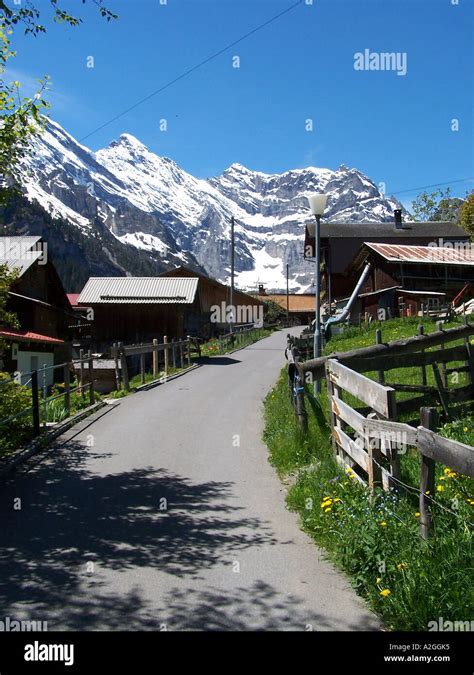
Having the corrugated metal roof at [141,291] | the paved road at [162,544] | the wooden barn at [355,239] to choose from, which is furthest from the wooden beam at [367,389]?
the wooden barn at [355,239]

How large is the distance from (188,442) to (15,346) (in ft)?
53.3

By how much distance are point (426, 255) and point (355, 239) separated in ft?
66.1

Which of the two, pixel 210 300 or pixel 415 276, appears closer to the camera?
pixel 415 276

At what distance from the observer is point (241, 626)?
4.52 meters

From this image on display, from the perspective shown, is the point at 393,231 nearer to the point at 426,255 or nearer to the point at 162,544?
the point at 426,255

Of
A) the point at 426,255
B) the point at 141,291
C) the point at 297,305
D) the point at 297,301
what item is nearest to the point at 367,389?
the point at 141,291

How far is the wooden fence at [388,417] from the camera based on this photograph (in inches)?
194

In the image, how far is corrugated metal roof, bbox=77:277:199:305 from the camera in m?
36.2

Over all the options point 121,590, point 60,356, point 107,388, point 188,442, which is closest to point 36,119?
point 188,442

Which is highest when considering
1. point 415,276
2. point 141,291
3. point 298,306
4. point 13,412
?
A: point 415,276

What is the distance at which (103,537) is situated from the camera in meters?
6.43

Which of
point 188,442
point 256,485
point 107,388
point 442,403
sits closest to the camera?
point 256,485

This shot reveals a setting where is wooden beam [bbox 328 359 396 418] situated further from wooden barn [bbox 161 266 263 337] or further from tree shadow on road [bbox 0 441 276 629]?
wooden barn [bbox 161 266 263 337]
